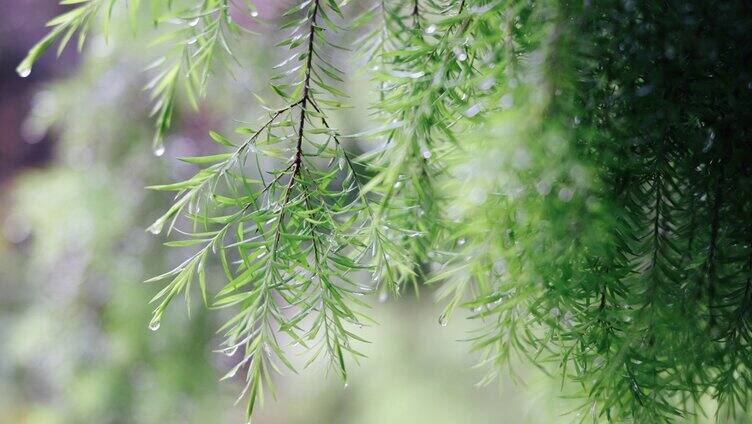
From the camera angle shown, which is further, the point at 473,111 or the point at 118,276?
the point at 118,276

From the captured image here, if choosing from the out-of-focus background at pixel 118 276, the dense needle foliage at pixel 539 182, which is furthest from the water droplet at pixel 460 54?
the out-of-focus background at pixel 118 276

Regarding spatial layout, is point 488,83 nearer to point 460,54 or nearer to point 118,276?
point 460,54

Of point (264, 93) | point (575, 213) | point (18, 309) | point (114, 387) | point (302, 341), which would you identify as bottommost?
point (18, 309)

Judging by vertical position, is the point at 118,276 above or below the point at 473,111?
below

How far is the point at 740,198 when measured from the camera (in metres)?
0.34

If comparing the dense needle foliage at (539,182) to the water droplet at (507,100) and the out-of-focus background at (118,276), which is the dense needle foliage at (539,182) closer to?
the water droplet at (507,100)

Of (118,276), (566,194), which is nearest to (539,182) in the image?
(566,194)

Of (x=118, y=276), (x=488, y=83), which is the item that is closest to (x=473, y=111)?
(x=488, y=83)

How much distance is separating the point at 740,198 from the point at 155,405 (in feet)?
3.30

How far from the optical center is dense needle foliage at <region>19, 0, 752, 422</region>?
26cm

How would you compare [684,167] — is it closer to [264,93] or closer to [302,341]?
[302,341]

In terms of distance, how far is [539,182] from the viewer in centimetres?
26

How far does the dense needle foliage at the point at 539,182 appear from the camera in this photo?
10.4 inches

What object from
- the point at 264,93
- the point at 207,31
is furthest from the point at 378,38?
the point at 264,93
